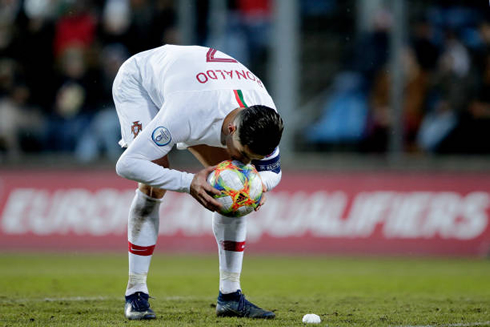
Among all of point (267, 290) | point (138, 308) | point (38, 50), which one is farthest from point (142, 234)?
point (38, 50)

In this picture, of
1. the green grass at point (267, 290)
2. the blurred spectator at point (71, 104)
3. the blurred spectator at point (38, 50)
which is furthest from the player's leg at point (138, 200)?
the blurred spectator at point (38, 50)

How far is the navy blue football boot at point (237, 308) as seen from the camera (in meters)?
6.04

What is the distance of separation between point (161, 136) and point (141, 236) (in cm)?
110

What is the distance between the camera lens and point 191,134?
562 cm

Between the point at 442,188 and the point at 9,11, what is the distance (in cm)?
801

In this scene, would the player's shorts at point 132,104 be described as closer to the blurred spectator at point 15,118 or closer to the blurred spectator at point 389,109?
the blurred spectator at point 389,109

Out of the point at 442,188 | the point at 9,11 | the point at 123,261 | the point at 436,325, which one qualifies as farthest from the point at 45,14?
the point at 436,325

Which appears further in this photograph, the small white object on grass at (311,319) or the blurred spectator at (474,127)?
the blurred spectator at (474,127)

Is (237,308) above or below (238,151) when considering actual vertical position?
below

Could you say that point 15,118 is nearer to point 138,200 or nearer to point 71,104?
point 71,104

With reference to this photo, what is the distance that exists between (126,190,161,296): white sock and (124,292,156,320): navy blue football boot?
72 mm

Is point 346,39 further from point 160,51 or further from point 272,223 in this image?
point 160,51

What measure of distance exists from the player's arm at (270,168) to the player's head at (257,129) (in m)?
0.44

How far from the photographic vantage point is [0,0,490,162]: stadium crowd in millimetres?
13141
